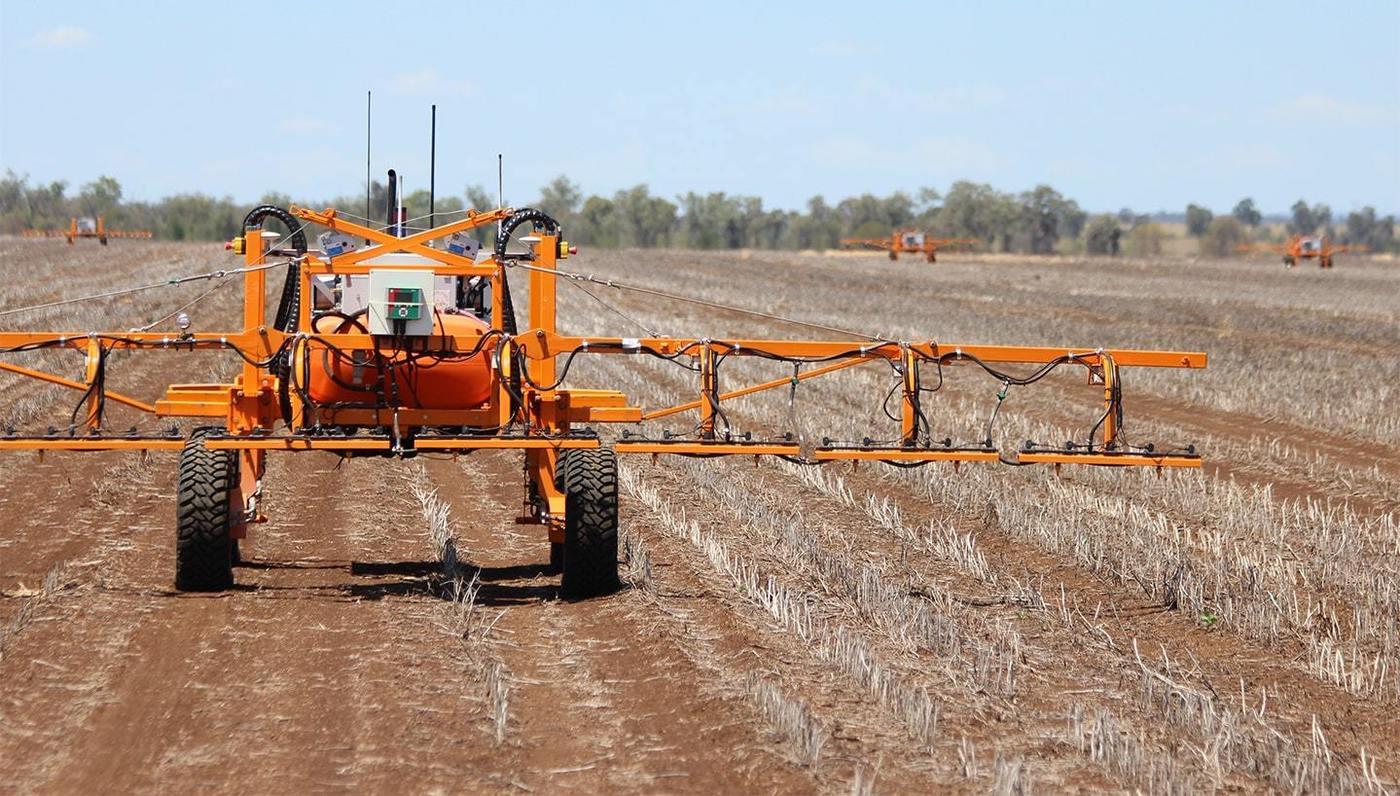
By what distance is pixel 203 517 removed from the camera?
899 centimetres

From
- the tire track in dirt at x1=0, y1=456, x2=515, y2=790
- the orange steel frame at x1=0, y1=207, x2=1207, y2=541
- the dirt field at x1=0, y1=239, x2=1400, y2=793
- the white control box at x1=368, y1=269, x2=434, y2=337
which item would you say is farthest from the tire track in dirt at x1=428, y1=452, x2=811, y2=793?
the white control box at x1=368, y1=269, x2=434, y2=337

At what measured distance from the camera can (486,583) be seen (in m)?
9.68

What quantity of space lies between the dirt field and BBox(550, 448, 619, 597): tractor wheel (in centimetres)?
22

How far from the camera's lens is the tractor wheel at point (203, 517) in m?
9.00

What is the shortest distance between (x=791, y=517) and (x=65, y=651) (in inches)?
205

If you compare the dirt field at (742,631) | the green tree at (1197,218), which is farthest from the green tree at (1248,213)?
the dirt field at (742,631)

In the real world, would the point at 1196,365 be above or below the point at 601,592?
above

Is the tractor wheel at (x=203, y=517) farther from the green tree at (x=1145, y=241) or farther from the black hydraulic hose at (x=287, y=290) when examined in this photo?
the green tree at (x=1145, y=241)

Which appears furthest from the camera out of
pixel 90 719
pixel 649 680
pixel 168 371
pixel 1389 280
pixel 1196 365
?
pixel 1389 280

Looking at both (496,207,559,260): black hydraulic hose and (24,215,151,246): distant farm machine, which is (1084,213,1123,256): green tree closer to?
(24,215,151,246): distant farm machine

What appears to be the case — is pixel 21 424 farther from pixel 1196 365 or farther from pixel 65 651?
pixel 1196 365

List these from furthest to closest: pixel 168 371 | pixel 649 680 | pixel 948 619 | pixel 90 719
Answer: pixel 168 371 → pixel 948 619 → pixel 649 680 → pixel 90 719

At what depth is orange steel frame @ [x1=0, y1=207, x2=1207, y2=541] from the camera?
8969mm

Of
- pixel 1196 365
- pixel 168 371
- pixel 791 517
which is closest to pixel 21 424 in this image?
pixel 168 371
